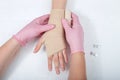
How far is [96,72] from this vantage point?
1068 millimetres

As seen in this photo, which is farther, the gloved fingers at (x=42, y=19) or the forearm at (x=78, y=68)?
the gloved fingers at (x=42, y=19)

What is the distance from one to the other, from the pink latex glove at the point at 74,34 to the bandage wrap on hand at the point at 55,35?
0.02 metres

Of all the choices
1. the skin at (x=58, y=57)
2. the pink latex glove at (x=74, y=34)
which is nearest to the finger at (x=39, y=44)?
the skin at (x=58, y=57)

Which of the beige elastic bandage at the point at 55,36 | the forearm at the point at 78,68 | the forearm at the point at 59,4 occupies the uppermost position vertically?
the forearm at the point at 59,4

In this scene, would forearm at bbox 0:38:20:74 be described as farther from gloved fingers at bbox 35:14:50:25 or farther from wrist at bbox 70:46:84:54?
wrist at bbox 70:46:84:54

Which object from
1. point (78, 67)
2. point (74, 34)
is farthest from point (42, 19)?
point (78, 67)

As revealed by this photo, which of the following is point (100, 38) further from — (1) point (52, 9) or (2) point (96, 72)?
(1) point (52, 9)

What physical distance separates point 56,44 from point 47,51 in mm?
53

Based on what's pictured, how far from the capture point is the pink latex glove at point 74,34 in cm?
96

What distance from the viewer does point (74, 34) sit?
980 millimetres

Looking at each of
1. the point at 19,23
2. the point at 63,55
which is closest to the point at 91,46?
the point at 63,55

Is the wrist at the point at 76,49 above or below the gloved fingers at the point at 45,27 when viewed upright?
below

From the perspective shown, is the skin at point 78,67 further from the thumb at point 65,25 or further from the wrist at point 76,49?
the thumb at point 65,25

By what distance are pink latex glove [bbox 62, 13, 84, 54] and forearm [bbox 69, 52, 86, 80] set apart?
3 centimetres
